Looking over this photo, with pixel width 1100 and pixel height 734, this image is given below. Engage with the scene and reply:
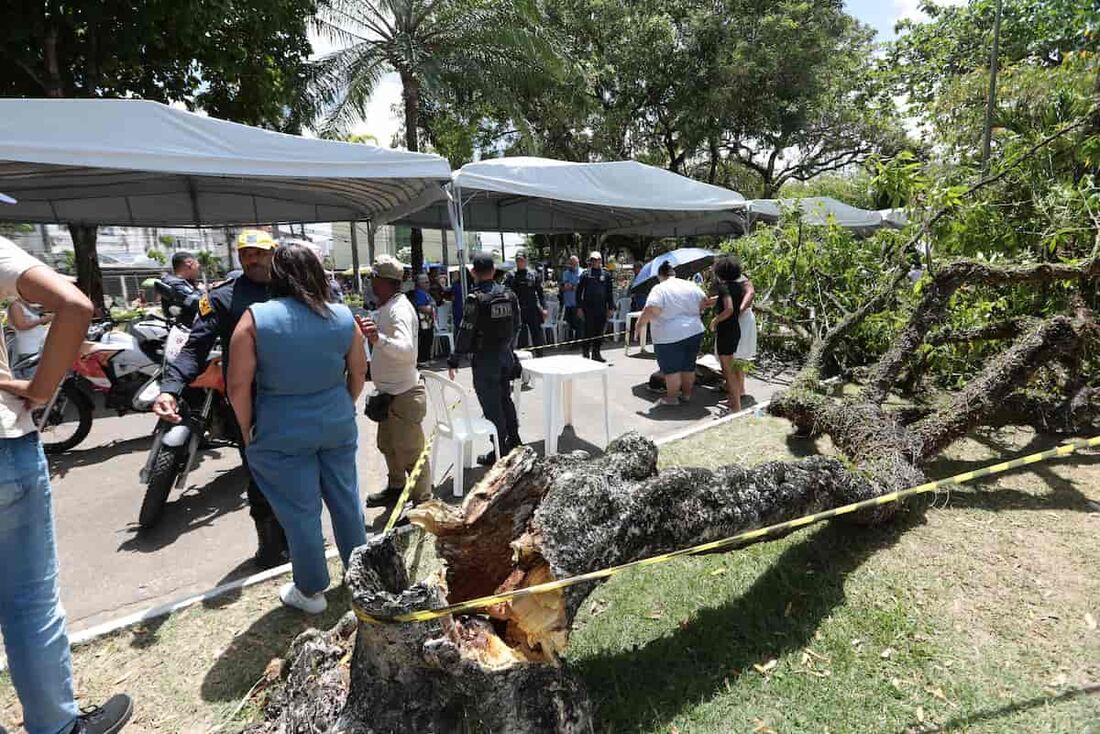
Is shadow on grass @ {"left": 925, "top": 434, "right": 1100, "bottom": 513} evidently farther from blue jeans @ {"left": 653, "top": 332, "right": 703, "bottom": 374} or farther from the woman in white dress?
→ blue jeans @ {"left": 653, "top": 332, "right": 703, "bottom": 374}

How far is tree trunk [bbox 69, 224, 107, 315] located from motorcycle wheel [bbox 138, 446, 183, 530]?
8547 mm

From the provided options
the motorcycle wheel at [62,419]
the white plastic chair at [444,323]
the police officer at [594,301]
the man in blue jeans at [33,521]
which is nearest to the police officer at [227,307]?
the man in blue jeans at [33,521]

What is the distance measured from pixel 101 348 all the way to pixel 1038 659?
663cm

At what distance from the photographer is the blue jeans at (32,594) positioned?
168 cm

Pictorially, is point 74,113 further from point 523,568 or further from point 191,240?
point 191,240

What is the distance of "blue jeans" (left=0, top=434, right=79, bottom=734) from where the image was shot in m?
1.68

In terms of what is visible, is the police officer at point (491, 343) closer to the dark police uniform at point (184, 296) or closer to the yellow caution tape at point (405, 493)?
the yellow caution tape at point (405, 493)

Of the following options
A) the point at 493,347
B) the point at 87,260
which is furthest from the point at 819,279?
the point at 87,260

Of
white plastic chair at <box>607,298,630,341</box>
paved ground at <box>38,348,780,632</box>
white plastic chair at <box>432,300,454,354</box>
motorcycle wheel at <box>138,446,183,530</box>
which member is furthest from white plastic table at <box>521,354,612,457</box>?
white plastic chair at <box>607,298,630,341</box>

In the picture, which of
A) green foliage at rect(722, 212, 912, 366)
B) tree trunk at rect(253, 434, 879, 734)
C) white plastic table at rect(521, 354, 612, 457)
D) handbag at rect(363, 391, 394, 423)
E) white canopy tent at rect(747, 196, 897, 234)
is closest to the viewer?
tree trunk at rect(253, 434, 879, 734)

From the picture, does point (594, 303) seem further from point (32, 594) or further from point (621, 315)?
point (32, 594)

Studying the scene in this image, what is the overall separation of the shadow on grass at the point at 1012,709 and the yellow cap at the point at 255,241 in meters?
3.64

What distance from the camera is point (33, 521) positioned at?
5.70 feet

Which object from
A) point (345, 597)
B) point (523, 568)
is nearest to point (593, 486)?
point (523, 568)
